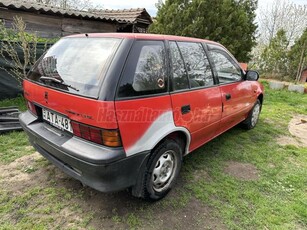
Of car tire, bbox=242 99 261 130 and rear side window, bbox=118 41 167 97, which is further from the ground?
rear side window, bbox=118 41 167 97

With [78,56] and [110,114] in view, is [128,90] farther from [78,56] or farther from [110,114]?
[78,56]

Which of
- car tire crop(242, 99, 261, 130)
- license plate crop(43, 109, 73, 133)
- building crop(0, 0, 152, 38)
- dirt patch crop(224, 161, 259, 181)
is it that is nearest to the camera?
license plate crop(43, 109, 73, 133)

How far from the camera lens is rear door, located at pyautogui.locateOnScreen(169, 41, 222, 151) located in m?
2.41

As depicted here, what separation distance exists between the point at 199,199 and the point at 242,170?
1014mm

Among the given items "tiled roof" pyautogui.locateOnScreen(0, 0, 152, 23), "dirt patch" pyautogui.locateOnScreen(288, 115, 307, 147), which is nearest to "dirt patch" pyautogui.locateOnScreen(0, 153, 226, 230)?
"dirt patch" pyautogui.locateOnScreen(288, 115, 307, 147)

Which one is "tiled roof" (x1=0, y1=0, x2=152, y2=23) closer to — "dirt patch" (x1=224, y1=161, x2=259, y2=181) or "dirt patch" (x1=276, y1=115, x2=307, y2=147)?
"dirt patch" (x1=224, y1=161, x2=259, y2=181)

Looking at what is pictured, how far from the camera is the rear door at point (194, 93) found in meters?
2.41

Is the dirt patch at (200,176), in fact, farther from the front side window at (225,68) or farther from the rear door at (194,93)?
the front side window at (225,68)

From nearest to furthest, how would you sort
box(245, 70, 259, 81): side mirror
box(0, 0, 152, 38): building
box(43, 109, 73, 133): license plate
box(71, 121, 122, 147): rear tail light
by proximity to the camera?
box(71, 121, 122, 147): rear tail light → box(43, 109, 73, 133): license plate → box(245, 70, 259, 81): side mirror → box(0, 0, 152, 38): building

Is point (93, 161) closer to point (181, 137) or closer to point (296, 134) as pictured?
point (181, 137)

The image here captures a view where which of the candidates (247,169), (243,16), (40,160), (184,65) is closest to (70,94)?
(184,65)

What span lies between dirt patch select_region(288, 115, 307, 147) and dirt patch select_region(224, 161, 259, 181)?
1709mm

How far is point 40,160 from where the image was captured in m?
3.13

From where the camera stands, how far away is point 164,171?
2.52 m
